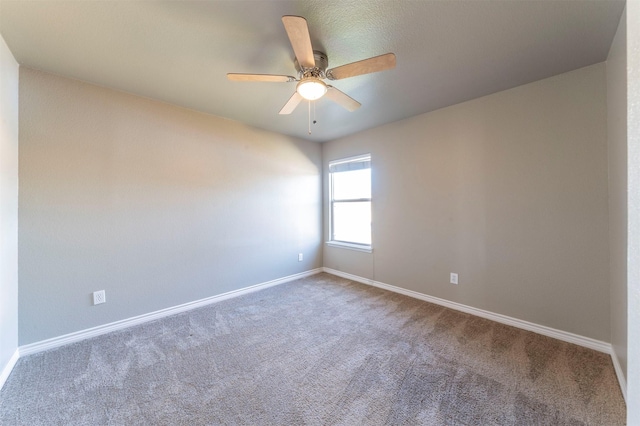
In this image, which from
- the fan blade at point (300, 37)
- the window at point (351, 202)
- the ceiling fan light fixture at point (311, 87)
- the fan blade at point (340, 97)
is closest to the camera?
the fan blade at point (300, 37)

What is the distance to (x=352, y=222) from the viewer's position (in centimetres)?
410

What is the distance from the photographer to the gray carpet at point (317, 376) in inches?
57.0

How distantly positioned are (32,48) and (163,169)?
1238mm

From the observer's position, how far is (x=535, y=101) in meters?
2.28

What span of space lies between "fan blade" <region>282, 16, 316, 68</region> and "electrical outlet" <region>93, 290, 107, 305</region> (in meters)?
2.75

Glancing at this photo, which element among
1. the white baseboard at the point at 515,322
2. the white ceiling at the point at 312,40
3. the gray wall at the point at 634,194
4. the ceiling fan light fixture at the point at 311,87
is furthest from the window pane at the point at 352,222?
the gray wall at the point at 634,194

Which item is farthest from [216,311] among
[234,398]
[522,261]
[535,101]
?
[535,101]

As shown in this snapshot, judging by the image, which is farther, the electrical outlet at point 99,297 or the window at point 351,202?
the window at point 351,202

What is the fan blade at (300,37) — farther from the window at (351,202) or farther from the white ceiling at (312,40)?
the window at (351,202)

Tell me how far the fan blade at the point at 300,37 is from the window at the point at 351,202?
7.42ft

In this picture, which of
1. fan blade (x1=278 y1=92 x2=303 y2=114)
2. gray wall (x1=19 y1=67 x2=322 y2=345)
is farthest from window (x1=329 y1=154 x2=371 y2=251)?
fan blade (x1=278 y1=92 x2=303 y2=114)

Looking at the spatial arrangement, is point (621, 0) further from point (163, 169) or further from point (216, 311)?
point (216, 311)

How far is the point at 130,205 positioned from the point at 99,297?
3.01 ft

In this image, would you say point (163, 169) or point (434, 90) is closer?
point (434, 90)
